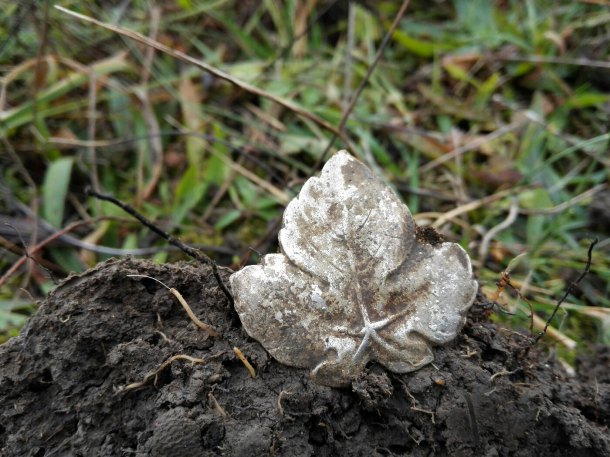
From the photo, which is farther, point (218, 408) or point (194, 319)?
point (194, 319)

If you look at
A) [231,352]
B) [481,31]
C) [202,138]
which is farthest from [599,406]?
[481,31]

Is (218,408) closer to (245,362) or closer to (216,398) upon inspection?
(216,398)

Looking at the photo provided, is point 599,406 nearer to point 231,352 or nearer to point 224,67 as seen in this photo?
point 231,352

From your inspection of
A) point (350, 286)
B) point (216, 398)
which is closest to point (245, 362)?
point (216, 398)

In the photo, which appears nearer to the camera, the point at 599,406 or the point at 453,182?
the point at 599,406

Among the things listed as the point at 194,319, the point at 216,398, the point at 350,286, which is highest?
the point at 350,286

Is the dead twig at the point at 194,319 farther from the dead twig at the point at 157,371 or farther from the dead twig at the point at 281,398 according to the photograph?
the dead twig at the point at 281,398
